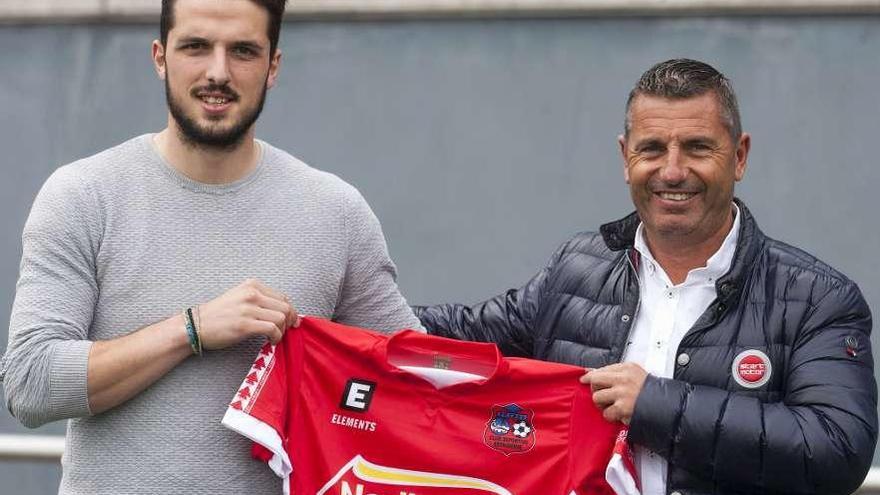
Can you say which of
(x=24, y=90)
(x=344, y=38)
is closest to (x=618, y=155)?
(x=344, y=38)

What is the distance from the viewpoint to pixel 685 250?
361cm

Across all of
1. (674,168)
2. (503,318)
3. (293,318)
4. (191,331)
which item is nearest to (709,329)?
(674,168)

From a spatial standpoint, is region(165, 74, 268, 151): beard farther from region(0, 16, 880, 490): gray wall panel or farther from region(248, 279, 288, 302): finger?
region(0, 16, 880, 490): gray wall panel

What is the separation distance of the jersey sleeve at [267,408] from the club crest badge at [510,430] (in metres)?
0.52

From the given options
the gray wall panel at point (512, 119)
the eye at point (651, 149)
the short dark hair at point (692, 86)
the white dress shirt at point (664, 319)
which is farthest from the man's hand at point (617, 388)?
the gray wall panel at point (512, 119)

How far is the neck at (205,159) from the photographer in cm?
352

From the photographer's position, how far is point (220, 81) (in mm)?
3449

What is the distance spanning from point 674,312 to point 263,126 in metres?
2.59

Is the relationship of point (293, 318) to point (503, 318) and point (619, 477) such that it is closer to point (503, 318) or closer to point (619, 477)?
point (503, 318)

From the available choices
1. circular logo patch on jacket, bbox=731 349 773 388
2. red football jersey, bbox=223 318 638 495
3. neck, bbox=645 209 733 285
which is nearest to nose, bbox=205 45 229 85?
red football jersey, bbox=223 318 638 495

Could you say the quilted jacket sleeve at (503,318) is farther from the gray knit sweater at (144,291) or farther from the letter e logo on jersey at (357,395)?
the gray knit sweater at (144,291)

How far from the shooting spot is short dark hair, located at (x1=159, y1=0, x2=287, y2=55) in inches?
139

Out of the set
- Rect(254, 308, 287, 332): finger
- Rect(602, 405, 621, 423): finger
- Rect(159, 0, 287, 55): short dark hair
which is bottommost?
Rect(602, 405, 621, 423): finger

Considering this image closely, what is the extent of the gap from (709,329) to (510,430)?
57 centimetres
